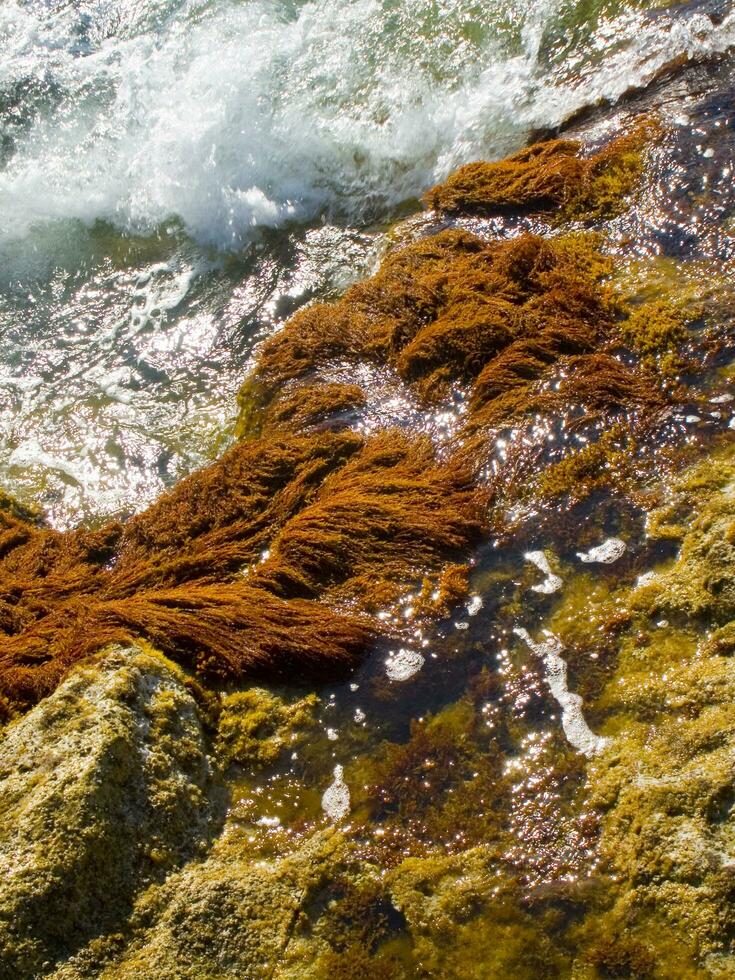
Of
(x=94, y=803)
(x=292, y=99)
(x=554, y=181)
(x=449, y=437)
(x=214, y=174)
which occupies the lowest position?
(x=449, y=437)

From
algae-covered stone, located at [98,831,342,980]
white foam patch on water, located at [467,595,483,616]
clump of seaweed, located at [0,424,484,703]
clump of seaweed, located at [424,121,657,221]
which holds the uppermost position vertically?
clump of seaweed, located at [424,121,657,221]

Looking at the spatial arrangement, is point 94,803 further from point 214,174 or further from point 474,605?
point 214,174

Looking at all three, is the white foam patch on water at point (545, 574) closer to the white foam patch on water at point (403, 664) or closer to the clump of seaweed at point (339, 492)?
the clump of seaweed at point (339, 492)

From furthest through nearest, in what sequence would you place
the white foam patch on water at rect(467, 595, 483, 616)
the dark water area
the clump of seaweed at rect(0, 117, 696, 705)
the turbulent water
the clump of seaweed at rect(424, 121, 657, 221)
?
the turbulent water → the clump of seaweed at rect(424, 121, 657, 221) → the clump of seaweed at rect(0, 117, 696, 705) → the white foam patch on water at rect(467, 595, 483, 616) → the dark water area

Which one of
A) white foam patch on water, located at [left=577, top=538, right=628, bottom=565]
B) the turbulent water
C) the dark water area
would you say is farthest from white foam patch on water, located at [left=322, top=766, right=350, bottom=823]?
the turbulent water

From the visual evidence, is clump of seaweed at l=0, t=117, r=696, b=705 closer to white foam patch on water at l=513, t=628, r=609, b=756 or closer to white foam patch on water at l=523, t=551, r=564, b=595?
white foam patch on water at l=523, t=551, r=564, b=595

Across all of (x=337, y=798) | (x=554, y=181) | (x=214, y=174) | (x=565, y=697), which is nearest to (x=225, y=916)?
(x=337, y=798)

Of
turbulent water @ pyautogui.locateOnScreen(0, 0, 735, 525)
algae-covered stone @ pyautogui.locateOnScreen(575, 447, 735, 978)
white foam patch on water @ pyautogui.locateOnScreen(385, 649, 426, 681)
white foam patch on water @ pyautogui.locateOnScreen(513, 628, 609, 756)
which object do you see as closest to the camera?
algae-covered stone @ pyautogui.locateOnScreen(575, 447, 735, 978)

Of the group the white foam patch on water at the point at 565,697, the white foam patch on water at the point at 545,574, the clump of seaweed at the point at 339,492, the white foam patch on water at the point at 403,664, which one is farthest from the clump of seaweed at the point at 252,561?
the white foam patch on water at the point at 565,697
